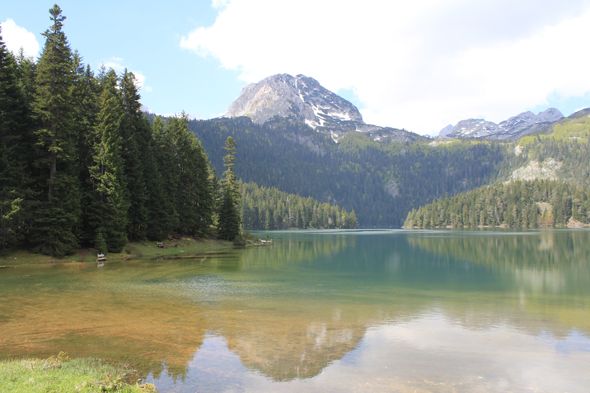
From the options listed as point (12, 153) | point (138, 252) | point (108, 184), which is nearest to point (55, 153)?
point (12, 153)

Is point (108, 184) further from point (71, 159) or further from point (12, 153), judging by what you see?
point (12, 153)

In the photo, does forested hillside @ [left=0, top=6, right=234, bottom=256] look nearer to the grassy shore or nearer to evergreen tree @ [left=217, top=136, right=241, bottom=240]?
the grassy shore

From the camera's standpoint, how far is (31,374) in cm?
860

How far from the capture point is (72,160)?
3859 cm

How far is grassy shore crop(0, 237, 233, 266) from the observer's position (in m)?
35.0

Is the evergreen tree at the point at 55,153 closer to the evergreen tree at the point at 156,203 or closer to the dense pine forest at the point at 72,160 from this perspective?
the dense pine forest at the point at 72,160

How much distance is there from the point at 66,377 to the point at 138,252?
40090 mm

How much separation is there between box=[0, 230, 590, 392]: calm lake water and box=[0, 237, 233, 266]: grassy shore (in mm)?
5864

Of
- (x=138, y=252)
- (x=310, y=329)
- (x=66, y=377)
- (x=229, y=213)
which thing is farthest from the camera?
(x=229, y=213)

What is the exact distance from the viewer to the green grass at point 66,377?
7842mm

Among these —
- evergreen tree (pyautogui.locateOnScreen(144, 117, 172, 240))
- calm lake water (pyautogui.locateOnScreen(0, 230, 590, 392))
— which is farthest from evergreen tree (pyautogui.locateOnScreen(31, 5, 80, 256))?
evergreen tree (pyautogui.locateOnScreen(144, 117, 172, 240))

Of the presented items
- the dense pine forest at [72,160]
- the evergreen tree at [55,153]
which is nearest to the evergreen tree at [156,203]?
the dense pine forest at [72,160]

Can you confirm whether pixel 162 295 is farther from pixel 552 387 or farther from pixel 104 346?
pixel 552 387

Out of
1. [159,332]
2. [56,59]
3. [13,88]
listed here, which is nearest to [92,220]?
[13,88]
